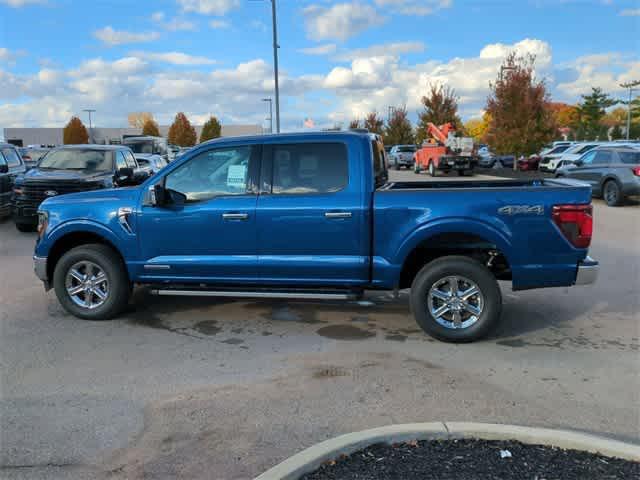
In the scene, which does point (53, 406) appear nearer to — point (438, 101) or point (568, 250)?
point (568, 250)

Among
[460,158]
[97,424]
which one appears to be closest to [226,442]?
[97,424]

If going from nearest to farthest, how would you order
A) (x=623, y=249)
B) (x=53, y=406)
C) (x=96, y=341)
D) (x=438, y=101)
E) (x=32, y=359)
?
(x=53, y=406), (x=32, y=359), (x=96, y=341), (x=623, y=249), (x=438, y=101)

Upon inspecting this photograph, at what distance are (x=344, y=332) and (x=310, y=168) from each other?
5.56ft

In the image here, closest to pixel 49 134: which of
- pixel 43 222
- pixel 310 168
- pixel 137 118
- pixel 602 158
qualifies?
pixel 137 118

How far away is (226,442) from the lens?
12.2ft

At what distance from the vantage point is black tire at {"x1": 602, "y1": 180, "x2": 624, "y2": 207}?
16.4 m

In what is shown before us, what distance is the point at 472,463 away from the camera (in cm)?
321

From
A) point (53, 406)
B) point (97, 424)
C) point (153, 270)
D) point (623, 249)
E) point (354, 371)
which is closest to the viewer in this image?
point (97, 424)

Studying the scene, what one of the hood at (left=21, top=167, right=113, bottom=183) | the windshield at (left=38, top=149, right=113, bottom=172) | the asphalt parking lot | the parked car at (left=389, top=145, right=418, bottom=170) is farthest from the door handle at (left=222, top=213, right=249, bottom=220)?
the parked car at (left=389, top=145, right=418, bottom=170)

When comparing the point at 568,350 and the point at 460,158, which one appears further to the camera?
the point at 460,158

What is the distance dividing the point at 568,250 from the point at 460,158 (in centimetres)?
2671

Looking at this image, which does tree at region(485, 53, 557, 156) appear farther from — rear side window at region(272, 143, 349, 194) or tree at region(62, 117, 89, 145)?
tree at region(62, 117, 89, 145)

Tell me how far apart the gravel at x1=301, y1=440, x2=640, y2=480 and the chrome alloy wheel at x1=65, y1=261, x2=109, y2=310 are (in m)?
4.05

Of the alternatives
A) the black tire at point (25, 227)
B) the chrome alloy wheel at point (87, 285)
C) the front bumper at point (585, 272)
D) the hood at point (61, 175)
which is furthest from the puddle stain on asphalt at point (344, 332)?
the black tire at point (25, 227)
